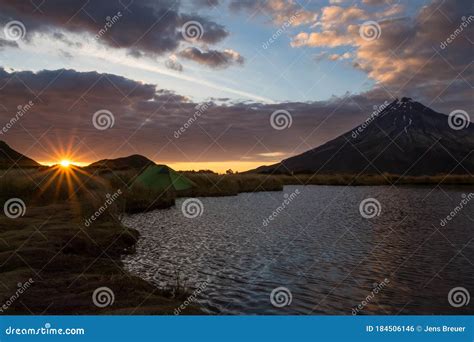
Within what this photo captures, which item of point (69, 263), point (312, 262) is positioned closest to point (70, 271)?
point (69, 263)

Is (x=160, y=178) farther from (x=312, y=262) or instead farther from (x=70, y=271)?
(x=70, y=271)

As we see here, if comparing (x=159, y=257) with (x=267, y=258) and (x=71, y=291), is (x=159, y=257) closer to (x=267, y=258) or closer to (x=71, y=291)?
(x=267, y=258)

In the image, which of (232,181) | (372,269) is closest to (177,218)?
(372,269)

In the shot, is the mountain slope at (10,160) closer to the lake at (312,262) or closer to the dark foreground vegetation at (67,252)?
the dark foreground vegetation at (67,252)

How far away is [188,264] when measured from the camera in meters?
16.5

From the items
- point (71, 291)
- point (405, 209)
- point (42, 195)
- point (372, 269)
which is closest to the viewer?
point (71, 291)

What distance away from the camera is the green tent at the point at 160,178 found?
1815 inches

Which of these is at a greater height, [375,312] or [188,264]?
[188,264]

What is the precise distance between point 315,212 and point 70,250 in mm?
23438

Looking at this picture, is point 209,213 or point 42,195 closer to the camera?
point 42,195

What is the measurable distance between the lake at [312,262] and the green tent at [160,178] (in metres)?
16.3

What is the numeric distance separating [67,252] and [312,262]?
9.96 meters

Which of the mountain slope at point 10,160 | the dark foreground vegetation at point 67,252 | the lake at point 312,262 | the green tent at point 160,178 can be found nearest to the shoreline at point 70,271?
the dark foreground vegetation at point 67,252

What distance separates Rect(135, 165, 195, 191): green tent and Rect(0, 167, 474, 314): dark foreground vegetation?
10.3 meters
